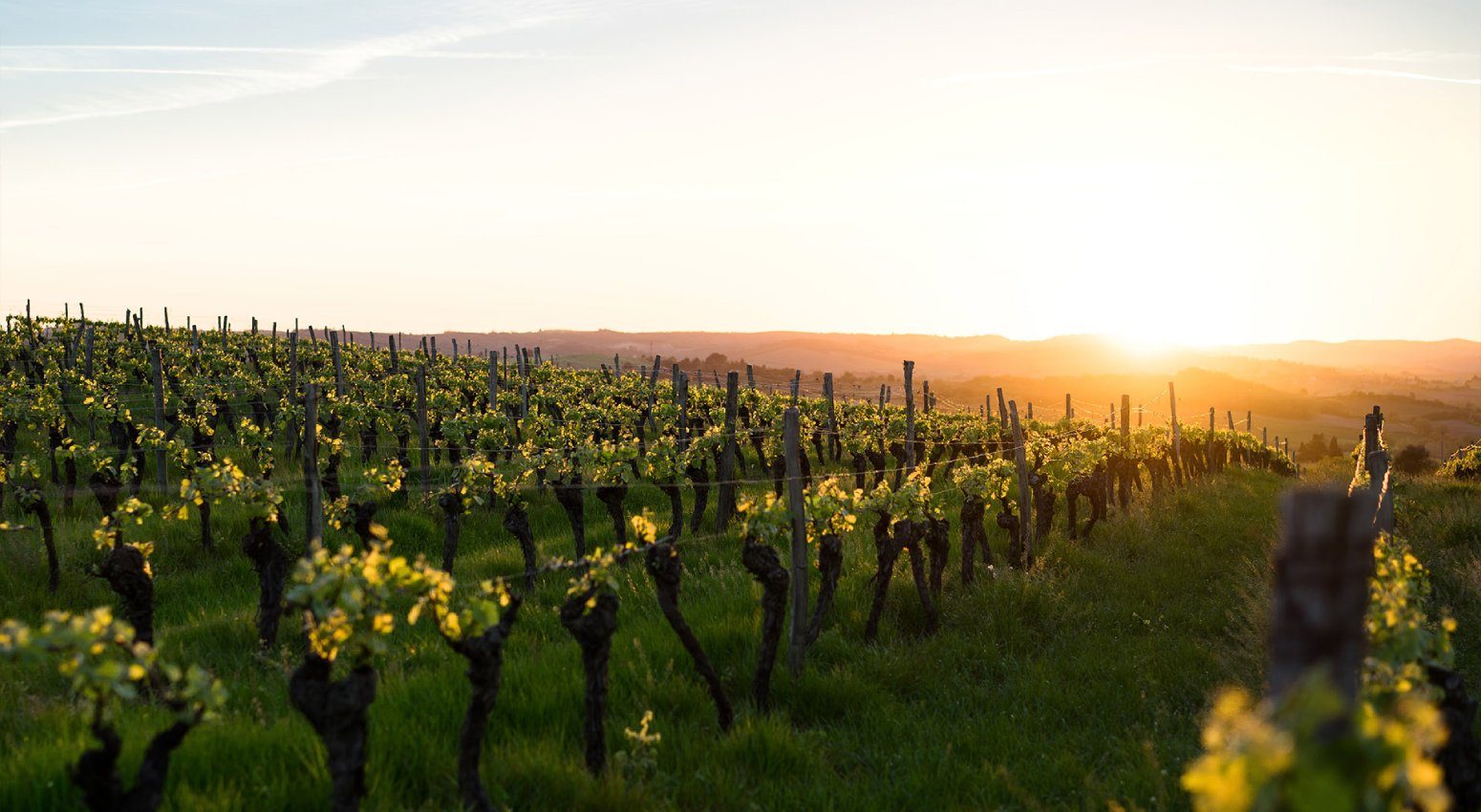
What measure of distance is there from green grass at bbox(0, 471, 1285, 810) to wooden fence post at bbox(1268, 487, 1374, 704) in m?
4.77

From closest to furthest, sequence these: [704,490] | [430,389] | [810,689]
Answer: [810,689], [704,490], [430,389]

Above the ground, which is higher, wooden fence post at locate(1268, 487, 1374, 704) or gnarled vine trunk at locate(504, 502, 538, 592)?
wooden fence post at locate(1268, 487, 1374, 704)

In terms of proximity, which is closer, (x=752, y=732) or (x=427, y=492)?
(x=752, y=732)

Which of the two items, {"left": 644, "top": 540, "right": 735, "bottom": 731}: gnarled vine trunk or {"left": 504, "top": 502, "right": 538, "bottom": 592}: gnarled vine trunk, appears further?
{"left": 504, "top": 502, "right": 538, "bottom": 592}: gnarled vine trunk

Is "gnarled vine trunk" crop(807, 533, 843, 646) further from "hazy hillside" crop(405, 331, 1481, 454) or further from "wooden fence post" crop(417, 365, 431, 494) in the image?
"hazy hillside" crop(405, 331, 1481, 454)

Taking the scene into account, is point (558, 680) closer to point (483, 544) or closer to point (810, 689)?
point (810, 689)

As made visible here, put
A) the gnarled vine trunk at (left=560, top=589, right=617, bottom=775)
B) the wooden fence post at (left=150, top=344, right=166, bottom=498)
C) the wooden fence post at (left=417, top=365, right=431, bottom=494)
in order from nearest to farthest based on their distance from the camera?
1. the gnarled vine trunk at (left=560, top=589, right=617, bottom=775)
2. the wooden fence post at (left=150, top=344, right=166, bottom=498)
3. the wooden fence post at (left=417, top=365, right=431, bottom=494)

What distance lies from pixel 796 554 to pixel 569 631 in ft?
10.1

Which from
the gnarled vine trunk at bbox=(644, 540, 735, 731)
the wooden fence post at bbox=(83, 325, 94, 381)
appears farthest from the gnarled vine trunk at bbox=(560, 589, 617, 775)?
the wooden fence post at bbox=(83, 325, 94, 381)

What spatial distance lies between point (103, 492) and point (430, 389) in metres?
13.5

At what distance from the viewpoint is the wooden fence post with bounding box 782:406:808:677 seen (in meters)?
10.3

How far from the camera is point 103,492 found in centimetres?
1545

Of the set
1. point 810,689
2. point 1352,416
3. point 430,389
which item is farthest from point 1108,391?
point 810,689

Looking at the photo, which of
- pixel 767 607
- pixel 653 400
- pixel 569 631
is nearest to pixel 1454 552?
pixel 767 607
